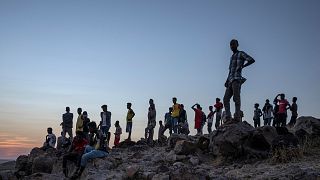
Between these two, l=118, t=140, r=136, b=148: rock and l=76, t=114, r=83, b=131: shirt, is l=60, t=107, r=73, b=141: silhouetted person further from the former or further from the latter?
l=118, t=140, r=136, b=148: rock

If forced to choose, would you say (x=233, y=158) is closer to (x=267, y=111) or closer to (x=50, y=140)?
(x=267, y=111)

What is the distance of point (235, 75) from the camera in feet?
38.0

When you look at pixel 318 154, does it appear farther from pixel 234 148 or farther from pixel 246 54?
pixel 246 54

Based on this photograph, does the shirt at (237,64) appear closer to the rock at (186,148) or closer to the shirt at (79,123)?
the rock at (186,148)

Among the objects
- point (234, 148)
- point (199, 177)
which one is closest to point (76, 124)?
point (234, 148)

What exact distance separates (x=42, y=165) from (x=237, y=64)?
429 inches

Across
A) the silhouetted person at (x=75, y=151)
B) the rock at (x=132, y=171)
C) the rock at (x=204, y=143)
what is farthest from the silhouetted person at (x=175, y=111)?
the rock at (x=132, y=171)

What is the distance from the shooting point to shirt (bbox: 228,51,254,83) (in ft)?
37.8

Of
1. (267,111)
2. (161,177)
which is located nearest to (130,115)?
(267,111)

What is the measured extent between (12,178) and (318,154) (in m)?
13.2

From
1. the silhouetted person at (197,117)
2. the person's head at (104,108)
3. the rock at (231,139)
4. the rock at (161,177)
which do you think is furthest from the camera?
the silhouetted person at (197,117)

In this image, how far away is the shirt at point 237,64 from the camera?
37.8 feet

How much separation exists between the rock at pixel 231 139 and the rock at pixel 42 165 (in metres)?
9.03

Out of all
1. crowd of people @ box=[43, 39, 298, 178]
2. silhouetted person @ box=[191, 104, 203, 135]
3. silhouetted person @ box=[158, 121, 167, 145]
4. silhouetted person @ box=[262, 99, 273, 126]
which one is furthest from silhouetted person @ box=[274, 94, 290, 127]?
silhouetted person @ box=[158, 121, 167, 145]
